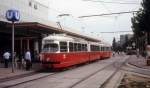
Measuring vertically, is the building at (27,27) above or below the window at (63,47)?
above

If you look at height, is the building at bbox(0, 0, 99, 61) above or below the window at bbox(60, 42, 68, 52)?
above

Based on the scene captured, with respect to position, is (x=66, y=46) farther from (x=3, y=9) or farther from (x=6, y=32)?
(x=3, y=9)

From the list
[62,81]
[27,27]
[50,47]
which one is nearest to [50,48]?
[50,47]

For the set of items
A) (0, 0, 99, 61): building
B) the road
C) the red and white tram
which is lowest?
the road

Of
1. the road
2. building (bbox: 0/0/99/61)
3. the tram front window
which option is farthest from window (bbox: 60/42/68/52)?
the road

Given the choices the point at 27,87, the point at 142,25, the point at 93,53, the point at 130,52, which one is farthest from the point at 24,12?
the point at 130,52

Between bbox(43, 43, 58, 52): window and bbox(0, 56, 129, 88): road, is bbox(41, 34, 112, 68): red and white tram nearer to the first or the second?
bbox(43, 43, 58, 52): window

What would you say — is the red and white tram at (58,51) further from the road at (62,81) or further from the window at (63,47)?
the road at (62,81)

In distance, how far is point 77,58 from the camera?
40406 millimetres

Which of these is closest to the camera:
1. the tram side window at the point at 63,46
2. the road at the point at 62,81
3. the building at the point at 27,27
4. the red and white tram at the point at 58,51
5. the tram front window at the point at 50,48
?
the road at the point at 62,81

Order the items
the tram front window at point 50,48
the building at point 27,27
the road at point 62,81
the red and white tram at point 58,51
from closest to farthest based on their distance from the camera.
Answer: the road at point 62,81
the red and white tram at point 58,51
the tram front window at point 50,48
the building at point 27,27

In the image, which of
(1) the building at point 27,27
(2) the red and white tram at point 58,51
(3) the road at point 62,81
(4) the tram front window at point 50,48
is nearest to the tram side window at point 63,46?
(2) the red and white tram at point 58,51

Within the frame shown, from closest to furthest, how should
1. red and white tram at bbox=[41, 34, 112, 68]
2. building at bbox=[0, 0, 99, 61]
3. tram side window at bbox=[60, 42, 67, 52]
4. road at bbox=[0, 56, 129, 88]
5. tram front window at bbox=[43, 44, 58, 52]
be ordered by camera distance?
1. road at bbox=[0, 56, 129, 88]
2. red and white tram at bbox=[41, 34, 112, 68]
3. tram front window at bbox=[43, 44, 58, 52]
4. tram side window at bbox=[60, 42, 67, 52]
5. building at bbox=[0, 0, 99, 61]

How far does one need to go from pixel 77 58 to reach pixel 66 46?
494 centimetres
